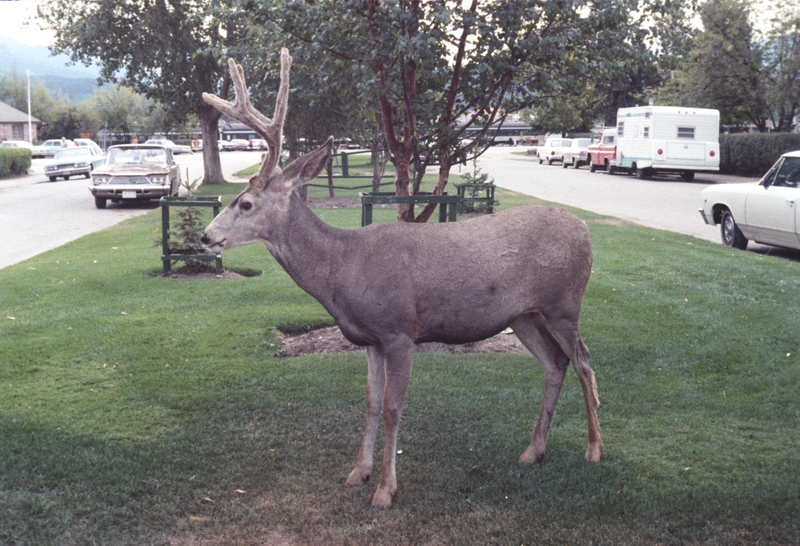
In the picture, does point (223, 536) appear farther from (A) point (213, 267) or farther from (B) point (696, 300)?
(A) point (213, 267)

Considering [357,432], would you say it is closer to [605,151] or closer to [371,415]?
[371,415]

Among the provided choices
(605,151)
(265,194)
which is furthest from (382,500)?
(605,151)

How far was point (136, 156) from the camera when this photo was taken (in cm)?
2466

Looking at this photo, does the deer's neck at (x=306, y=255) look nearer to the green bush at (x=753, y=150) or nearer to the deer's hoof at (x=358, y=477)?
the deer's hoof at (x=358, y=477)

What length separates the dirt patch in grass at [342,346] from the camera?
27.1 feet

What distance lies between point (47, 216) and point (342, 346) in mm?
16094

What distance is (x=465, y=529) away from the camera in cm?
471

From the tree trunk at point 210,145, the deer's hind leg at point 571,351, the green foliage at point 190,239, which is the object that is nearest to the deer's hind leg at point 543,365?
the deer's hind leg at point 571,351

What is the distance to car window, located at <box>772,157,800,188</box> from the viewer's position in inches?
548

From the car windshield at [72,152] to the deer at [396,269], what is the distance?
34887mm

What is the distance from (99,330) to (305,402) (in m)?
3.21

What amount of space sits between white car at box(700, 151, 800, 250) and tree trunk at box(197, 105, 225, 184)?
1973 cm

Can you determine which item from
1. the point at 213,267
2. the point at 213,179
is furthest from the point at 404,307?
the point at 213,179

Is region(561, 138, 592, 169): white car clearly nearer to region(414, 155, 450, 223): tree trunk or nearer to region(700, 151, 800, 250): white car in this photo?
region(700, 151, 800, 250): white car
